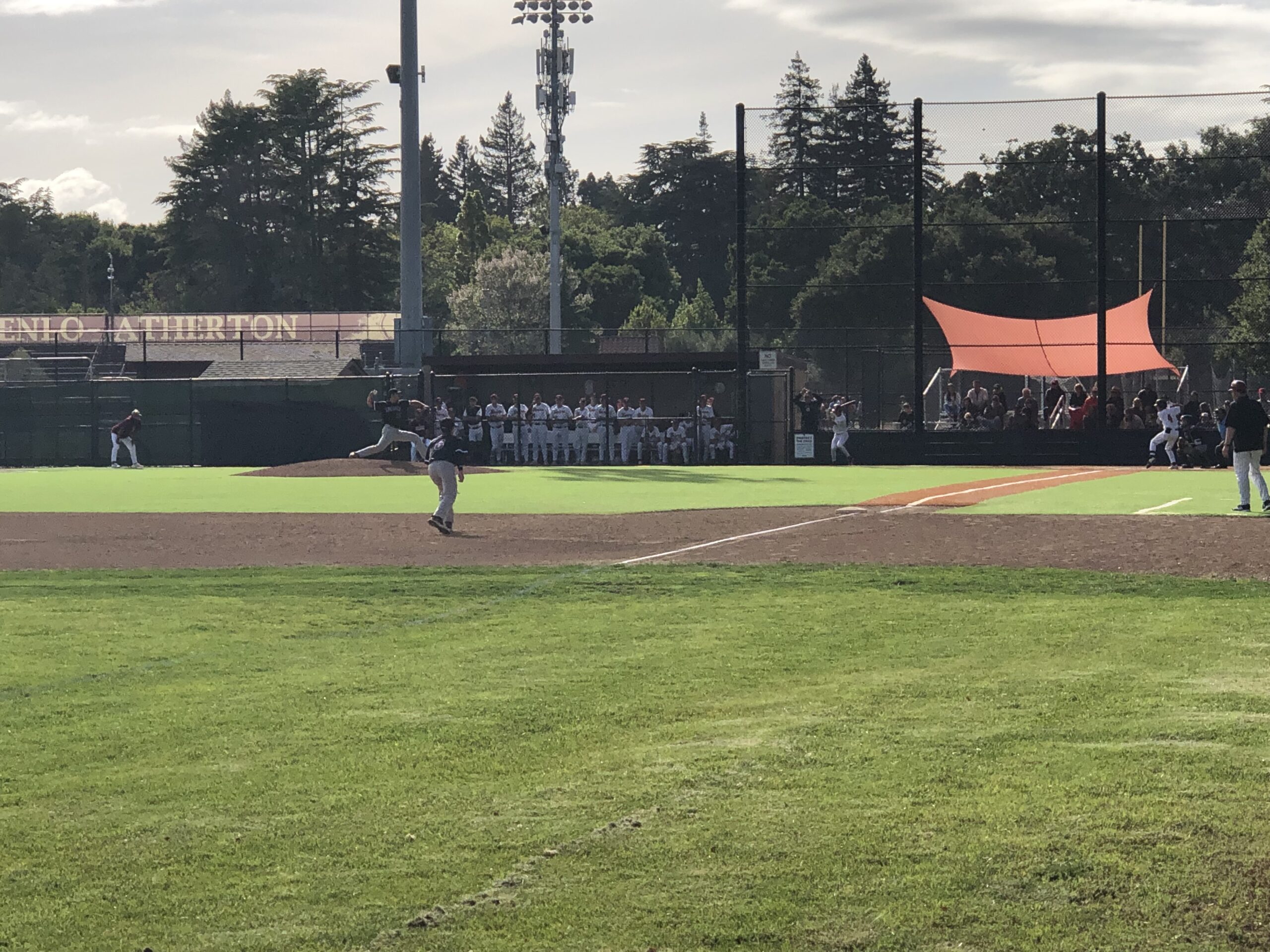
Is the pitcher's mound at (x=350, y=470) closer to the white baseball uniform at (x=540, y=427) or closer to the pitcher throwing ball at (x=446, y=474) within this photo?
the white baseball uniform at (x=540, y=427)

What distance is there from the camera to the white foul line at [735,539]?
52.2 ft

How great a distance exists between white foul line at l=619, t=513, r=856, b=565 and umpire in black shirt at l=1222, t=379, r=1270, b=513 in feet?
16.3

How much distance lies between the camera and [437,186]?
158 meters

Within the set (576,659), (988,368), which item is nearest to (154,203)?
(988,368)

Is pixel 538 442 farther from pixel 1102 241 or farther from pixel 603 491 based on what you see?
pixel 1102 241

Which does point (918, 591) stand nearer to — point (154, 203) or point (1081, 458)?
point (1081, 458)

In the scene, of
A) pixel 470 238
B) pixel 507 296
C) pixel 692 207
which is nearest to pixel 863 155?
pixel 507 296

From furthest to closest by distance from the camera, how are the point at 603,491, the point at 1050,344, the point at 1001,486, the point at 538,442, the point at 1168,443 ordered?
the point at 1050,344, the point at 538,442, the point at 1168,443, the point at 1001,486, the point at 603,491

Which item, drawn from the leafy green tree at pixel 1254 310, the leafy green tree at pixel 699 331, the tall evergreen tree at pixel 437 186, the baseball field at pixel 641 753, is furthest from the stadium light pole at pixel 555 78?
the tall evergreen tree at pixel 437 186

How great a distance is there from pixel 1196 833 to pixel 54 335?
67411 mm

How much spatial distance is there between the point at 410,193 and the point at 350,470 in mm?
9323

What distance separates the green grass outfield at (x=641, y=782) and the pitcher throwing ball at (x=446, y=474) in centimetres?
719

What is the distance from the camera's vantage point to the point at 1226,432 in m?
19.6

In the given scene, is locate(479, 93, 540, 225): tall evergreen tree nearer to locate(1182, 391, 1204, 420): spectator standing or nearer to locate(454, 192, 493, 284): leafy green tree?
locate(454, 192, 493, 284): leafy green tree
